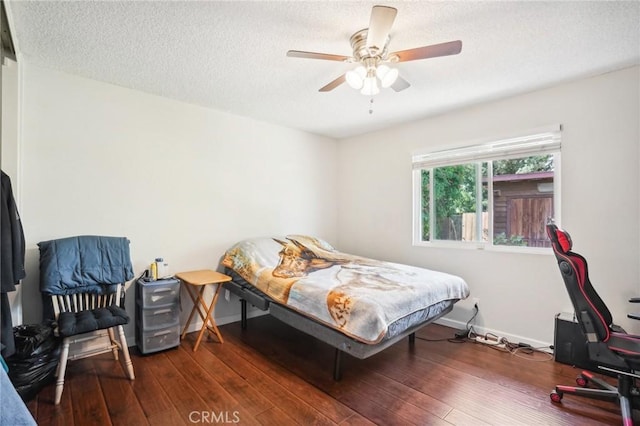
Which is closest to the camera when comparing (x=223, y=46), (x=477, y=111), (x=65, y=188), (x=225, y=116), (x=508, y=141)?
(x=223, y=46)

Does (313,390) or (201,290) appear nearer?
(313,390)

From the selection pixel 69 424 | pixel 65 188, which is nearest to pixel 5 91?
pixel 65 188

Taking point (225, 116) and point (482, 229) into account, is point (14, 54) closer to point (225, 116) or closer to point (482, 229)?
point (225, 116)

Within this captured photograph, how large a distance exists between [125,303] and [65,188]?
1142 millimetres

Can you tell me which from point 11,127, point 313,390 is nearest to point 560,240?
point 313,390

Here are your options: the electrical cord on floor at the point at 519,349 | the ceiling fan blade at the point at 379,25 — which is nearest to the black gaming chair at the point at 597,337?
the electrical cord on floor at the point at 519,349

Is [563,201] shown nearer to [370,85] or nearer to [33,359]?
[370,85]

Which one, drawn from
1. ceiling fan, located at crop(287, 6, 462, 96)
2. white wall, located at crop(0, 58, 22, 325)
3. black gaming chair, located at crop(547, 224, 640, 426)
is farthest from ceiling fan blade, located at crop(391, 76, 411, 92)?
white wall, located at crop(0, 58, 22, 325)

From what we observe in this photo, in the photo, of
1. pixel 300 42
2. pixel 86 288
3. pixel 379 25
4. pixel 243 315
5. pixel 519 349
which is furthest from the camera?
pixel 243 315

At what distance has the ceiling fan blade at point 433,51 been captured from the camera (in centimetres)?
165

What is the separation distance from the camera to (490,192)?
10.4ft

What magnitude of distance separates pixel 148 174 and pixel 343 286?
7.21 feet

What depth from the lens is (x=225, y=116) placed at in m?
3.43

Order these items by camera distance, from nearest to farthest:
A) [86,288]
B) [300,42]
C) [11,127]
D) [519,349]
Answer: [300,42], [11,127], [86,288], [519,349]
